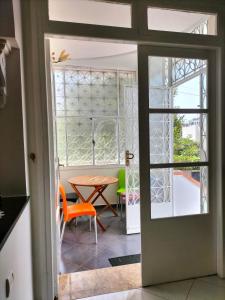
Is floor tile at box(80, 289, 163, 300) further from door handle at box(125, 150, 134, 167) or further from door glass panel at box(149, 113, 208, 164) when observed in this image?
door handle at box(125, 150, 134, 167)

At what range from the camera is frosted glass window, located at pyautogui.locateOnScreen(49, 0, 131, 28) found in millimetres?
1961

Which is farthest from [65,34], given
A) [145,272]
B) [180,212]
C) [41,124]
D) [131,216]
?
[131,216]

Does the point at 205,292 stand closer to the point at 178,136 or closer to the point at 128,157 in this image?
the point at 178,136

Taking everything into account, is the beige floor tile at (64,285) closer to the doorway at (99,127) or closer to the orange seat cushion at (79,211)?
the orange seat cushion at (79,211)

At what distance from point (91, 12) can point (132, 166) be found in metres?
2.10

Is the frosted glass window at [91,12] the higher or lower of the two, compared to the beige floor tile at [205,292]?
higher

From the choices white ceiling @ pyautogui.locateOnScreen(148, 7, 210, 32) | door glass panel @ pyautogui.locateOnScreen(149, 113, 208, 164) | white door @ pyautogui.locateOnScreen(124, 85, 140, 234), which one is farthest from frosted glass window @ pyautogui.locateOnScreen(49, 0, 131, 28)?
white door @ pyautogui.locateOnScreen(124, 85, 140, 234)

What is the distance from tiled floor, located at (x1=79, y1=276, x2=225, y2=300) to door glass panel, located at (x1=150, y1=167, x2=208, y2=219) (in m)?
0.63

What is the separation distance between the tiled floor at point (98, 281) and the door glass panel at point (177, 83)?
1653mm

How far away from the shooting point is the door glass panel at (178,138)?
7.32 ft

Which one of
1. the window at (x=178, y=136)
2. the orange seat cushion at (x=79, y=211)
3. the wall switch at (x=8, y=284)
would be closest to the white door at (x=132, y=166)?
the orange seat cushion at (x=79, y=211)

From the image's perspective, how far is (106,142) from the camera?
16.1 ft

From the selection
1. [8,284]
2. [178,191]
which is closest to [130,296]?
[178,191]

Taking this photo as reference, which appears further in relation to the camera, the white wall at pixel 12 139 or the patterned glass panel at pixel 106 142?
the patterned glass panel at pixel 106 142
